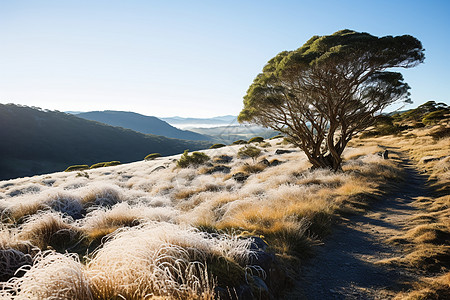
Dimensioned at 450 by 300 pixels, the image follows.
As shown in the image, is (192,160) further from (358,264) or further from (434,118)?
(434,118)

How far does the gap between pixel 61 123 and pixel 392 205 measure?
456ft

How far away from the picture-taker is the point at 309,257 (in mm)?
4902

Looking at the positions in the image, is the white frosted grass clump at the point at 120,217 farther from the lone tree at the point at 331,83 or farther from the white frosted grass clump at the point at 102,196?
the lone tree at the point at 331,83

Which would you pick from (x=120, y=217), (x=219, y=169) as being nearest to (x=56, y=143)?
(x=219, y=169)

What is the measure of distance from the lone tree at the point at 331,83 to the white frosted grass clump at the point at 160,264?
33.8 feet

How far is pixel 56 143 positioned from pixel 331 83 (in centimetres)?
11613

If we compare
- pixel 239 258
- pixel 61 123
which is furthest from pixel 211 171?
pixel 61 123

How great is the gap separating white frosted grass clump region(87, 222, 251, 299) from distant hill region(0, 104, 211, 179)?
92829 mm

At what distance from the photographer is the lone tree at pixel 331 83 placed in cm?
1088

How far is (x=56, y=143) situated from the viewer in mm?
98688

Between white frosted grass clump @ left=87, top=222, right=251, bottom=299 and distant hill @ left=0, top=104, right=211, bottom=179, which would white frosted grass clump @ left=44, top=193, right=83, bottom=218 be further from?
distant hill @ left=0, top=104, right=211, bottom=179

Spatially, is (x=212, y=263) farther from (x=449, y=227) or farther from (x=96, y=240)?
(x=449, y=227)

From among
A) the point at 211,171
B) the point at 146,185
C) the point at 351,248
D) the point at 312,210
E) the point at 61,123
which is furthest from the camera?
the point at 61,123

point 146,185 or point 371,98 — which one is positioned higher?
point 371,98
